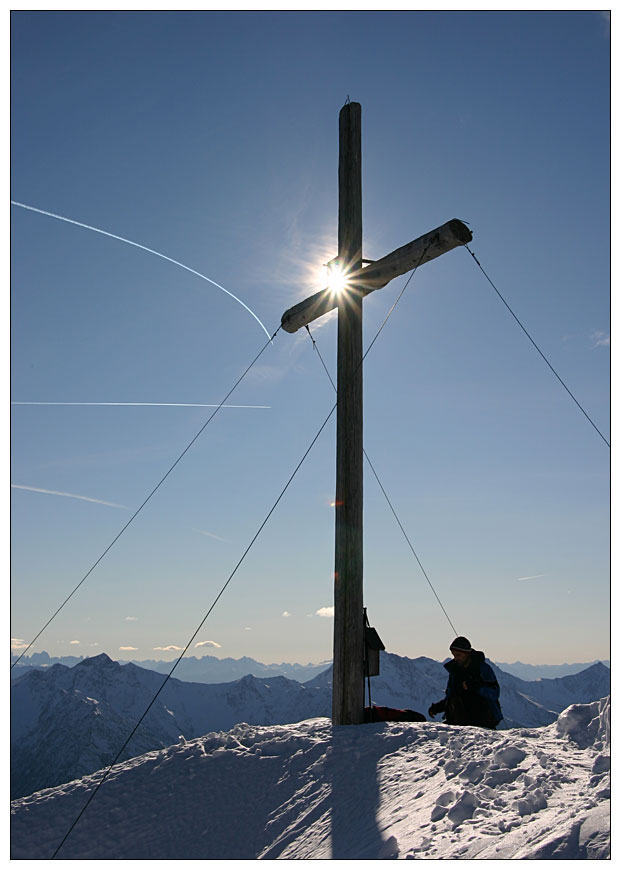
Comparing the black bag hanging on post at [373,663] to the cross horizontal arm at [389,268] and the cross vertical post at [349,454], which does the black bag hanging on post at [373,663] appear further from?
the cross horizontal arm at [389,268]

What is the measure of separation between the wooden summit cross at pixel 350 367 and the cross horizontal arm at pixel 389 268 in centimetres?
1

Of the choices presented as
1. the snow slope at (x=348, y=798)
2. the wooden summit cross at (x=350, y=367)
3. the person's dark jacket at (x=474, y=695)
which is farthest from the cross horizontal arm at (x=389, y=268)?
the snow slope at (x=348, y=798)

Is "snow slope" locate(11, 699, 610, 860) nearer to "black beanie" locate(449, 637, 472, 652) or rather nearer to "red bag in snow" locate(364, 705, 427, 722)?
"red bag in snow" locate(364, 705, 427, 722)

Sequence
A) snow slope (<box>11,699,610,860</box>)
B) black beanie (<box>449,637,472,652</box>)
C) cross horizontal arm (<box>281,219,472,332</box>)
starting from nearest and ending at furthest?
snow slope (<box>11,699,610,860</box>)
cross horizontal arm (<box>281,219,472,332</box>)
black beanie (<box>449,637,472,652</box>)

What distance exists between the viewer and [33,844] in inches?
270

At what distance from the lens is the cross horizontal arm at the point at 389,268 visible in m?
8.09

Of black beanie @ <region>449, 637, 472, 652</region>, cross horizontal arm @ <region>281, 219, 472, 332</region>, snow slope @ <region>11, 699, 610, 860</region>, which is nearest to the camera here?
snow slope @ <region>11, 699, 610, 860</region>

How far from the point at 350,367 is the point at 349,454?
3.81 ft

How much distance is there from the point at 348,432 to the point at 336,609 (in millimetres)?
2184

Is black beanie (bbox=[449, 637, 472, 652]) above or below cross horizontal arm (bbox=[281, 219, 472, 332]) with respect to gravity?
below

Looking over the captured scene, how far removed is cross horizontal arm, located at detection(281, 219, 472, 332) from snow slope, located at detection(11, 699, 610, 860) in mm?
5169

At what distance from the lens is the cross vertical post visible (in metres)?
8.13

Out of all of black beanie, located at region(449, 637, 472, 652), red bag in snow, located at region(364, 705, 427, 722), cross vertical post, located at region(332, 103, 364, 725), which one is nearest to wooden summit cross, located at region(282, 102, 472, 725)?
cross vertical post, located at region(332, 103, 364, 725)

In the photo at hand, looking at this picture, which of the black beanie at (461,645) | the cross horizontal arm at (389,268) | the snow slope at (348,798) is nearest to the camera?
the snow slope at (348,798)
